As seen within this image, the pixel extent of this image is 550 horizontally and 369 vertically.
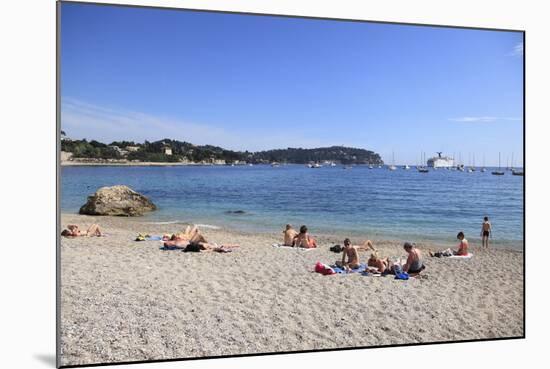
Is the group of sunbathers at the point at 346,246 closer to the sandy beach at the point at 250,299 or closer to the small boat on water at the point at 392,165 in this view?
the sandy beach at the point at 250,299

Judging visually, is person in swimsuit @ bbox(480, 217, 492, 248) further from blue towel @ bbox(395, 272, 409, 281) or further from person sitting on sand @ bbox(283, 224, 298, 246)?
person sitting on sand @ bbox(283, 224, 298, 246)

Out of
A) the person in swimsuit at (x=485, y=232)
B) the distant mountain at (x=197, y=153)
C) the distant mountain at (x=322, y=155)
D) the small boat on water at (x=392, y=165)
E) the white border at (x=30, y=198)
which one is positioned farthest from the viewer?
the person in swimsuit at (x=485, y=232)

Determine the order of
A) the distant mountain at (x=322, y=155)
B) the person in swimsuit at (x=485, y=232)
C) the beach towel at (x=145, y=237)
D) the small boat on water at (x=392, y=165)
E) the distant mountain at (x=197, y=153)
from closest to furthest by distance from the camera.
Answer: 1. the distant mountain at (x=197, y=153)
2. the beach towel at (x=145, y=237)
3. the distant mountain at (x=322, y=155)
4. the small boat on water at (x=392, y=165)
5. the person in swimsuit at (x=485, y=232)

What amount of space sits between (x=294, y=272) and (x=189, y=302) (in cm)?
105

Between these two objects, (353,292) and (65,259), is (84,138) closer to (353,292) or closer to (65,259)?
(65,259)

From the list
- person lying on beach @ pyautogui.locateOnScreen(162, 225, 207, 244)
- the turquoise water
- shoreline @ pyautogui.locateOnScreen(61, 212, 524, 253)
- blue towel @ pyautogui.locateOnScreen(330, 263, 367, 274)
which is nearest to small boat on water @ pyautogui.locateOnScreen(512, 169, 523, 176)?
the turquoise water

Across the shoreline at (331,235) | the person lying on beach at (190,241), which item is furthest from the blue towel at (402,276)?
the person lying on beach at (190,241)

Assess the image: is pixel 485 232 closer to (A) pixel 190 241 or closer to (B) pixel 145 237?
(A) pixel 190 241

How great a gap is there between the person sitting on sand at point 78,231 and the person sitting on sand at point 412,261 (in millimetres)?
2900

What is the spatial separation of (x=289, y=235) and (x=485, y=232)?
1.96m

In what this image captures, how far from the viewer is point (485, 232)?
601 cm

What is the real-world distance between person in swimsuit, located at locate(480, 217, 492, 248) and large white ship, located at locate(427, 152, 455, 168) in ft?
2.18

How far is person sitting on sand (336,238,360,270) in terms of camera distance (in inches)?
227

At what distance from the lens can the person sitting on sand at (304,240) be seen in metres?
5.77
